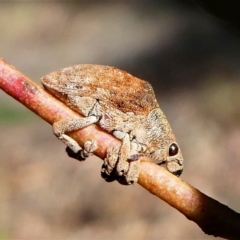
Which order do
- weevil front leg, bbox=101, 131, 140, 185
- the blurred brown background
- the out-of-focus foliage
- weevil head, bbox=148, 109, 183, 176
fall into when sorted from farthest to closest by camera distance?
the blurred brown background
weevil head, bbox=148, 109, 183, 176
weevil front leg, bbox=101, 131, 140, 185
the out-of-focus foliage

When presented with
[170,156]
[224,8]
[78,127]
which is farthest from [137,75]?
[224,8]

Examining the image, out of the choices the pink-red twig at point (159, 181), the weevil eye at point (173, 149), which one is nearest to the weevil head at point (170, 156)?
the weevil eye at point (173, 149)

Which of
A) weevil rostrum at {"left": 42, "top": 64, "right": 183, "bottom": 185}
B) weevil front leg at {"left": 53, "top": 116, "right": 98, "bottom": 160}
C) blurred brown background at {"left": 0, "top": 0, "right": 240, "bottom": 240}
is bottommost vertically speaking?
weevil front leg at {"left": 53, "top": 116, "right": 98, "bottom": 160}

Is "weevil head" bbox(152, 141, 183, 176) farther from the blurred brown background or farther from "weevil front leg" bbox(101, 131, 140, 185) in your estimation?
the blurred brown background

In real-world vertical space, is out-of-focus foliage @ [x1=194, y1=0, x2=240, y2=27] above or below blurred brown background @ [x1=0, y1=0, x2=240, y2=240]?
below

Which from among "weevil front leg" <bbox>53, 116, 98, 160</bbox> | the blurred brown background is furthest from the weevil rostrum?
the blurred brown background

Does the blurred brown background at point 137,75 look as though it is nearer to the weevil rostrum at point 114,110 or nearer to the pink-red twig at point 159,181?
the weevil rostrum at point 114,110

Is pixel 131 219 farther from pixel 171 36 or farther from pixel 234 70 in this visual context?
pixel 171 36
